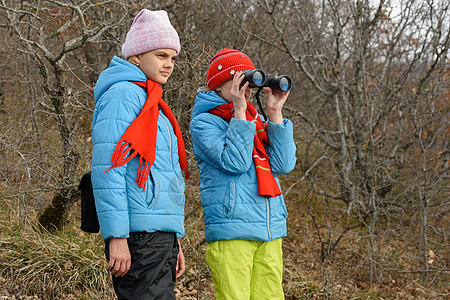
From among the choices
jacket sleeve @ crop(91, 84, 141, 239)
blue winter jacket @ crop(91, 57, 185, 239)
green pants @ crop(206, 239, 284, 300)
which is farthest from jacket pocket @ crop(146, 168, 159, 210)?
green pants @ crop(206, 239, 284, 300)

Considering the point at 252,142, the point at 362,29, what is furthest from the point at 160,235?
the point at 362,29

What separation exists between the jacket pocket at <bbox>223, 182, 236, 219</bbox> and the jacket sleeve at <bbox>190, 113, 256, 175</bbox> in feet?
0.31

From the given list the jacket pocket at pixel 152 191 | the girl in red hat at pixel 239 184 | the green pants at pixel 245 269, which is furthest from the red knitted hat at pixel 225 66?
the green pants at pixel 245 269

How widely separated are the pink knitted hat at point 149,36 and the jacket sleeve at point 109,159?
26 cm

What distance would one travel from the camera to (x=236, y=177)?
254 centimetres

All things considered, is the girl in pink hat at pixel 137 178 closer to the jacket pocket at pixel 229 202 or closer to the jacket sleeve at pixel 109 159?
the jacket sleeve at pixel 109 159

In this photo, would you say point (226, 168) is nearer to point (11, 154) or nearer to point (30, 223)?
point (30, 223)

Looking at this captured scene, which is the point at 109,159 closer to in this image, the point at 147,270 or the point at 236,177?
the point at 147,270

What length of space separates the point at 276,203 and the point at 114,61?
1.18 metres

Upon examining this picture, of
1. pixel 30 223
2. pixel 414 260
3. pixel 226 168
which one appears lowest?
pixel 414 260

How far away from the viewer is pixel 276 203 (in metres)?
2.62

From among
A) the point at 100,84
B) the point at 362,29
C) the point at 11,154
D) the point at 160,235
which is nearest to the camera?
the point at 160,235

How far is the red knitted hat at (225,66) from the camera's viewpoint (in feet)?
8.78

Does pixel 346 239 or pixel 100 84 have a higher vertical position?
pixel 100 84
